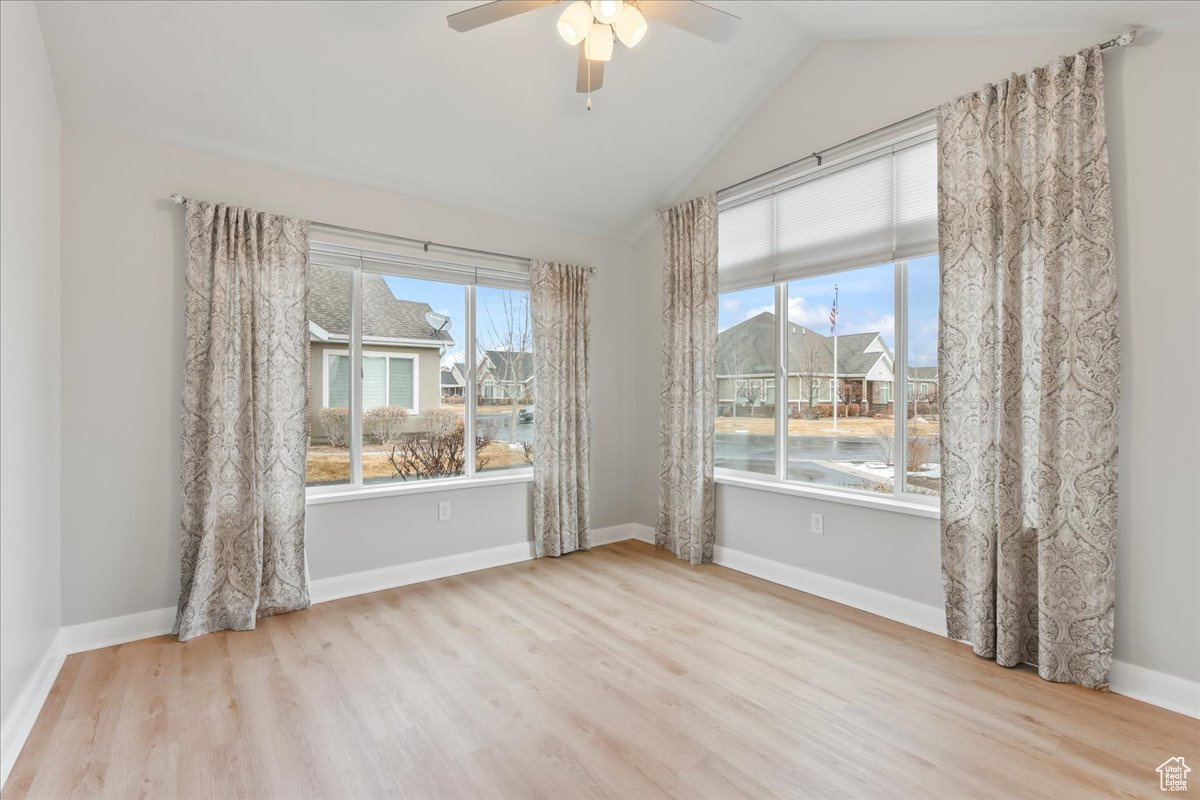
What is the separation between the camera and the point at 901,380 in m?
3.10

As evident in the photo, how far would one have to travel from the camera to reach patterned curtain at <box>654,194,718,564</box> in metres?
4.00

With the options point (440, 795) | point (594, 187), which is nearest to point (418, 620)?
point (440, 795)

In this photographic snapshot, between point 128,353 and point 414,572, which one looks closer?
point 128,353

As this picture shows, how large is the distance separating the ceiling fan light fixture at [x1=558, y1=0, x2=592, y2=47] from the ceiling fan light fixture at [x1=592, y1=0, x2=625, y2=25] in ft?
0.10

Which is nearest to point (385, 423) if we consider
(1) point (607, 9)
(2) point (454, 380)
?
(2) point (454, 380)

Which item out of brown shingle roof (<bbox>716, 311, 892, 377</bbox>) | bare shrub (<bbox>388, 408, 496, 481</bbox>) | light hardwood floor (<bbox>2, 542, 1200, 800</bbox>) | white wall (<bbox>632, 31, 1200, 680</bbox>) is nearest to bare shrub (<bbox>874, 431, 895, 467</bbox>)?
brown shingle roof (<bbox>716, 311, 892, 377</bbox>)

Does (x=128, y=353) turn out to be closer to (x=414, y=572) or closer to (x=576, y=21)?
(x=414, y=572)

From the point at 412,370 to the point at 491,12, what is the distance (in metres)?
2.25

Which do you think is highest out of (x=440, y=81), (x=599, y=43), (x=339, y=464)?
(x=440, y=81)

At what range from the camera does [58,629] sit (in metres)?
2.57

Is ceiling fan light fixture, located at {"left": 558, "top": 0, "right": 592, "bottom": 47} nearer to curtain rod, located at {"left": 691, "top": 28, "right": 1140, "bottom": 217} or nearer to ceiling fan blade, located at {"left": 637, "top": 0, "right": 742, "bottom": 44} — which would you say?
ceiling fan blade, located at {"left": 637, "top": 0, "right": 742, "bottom": 44}

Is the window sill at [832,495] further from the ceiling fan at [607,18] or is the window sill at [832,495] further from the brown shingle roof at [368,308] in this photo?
the ceiling fan at [607,18]

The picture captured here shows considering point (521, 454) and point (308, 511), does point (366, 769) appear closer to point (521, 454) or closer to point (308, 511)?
point (308, 511)

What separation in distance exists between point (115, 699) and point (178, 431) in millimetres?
1252
